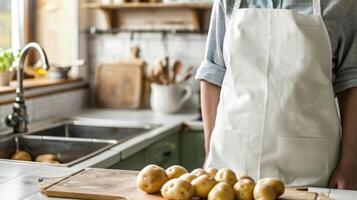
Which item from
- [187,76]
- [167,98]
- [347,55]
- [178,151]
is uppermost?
[347,55]

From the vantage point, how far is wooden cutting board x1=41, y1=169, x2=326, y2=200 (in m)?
1.34

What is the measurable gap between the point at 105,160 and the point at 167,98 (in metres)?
1.11

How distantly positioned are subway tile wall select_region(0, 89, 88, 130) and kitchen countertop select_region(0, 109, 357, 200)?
84 mm

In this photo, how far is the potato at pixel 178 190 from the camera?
1276mm

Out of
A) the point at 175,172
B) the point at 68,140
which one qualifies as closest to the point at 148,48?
the point at 68,140

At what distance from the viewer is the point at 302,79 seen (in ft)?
5.32

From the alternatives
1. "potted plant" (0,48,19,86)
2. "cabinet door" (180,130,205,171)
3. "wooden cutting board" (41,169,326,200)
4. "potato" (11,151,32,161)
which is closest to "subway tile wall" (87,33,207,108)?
"cabinet door" (180,130,205,171)

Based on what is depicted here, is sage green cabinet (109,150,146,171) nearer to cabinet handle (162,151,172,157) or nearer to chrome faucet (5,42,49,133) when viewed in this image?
cabinet handle (162,151,172,157)

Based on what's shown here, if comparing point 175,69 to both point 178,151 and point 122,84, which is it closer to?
point 122,84

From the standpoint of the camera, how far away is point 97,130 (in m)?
2.75

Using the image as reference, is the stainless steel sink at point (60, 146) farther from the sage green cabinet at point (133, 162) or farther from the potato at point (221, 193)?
the potato at point (221, 193)

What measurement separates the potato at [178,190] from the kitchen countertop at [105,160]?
0.30 metres

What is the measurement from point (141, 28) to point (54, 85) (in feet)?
1.94

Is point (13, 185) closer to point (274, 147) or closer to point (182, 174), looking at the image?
point (182, 174)
